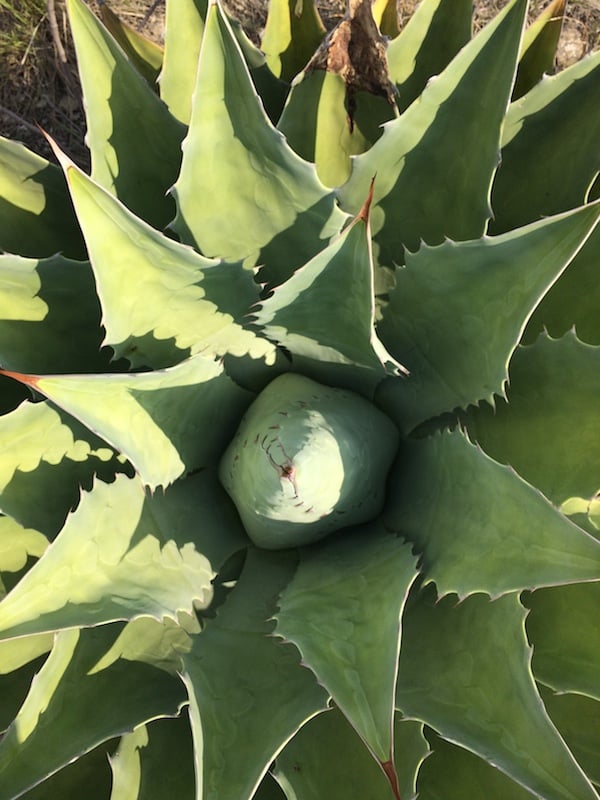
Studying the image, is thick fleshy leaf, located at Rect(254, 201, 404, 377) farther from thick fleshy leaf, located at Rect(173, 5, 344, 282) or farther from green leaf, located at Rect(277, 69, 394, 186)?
green leaf, located at Rect(277, 69, 394, 186)

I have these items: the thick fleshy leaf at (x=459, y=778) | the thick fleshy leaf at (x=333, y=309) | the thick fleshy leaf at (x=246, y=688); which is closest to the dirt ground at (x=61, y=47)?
the thick fleshy leaf at (x=333, y=309)

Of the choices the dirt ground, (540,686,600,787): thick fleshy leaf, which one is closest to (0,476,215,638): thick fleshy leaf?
(540,686,600,787): thick fleshy leaf

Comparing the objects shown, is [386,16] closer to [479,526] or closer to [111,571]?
[479,526]

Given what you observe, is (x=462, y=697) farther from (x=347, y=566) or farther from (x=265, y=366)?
(x=265, y=366)

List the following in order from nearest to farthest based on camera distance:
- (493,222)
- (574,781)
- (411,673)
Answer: (574,781), (411,673), (493,222)

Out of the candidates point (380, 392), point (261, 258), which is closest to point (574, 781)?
point (380, 392)

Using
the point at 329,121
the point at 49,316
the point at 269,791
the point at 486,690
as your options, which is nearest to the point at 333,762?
the point at 269,791
